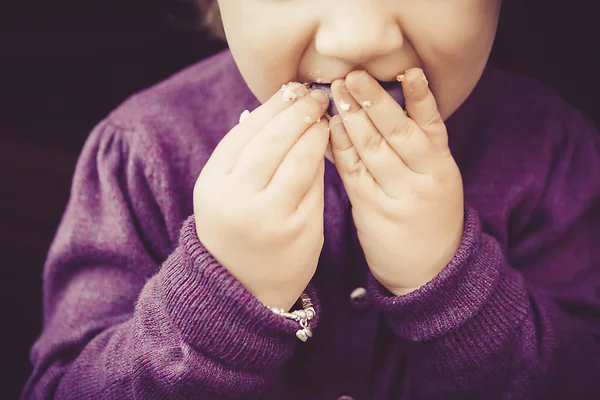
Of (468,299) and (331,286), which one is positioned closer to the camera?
(468,299)

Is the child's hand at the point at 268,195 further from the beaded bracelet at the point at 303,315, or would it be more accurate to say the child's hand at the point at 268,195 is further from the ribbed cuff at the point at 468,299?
the ribbed cuff at the point at 468,299

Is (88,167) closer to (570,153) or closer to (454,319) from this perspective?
(454,319)

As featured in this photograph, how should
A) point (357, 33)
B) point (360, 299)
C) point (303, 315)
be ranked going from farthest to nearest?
point (360, 299)
point (303, 315)
point (357, 33)

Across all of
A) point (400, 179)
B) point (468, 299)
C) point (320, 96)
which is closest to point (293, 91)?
point (320, 96)

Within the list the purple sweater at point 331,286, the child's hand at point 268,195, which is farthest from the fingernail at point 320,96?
the purple sweater at point 331,286

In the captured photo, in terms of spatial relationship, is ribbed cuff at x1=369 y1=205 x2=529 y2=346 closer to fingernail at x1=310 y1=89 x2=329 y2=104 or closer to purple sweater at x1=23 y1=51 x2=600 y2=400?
purple sweater at x1=23 y1=51 x2=600 y2=400

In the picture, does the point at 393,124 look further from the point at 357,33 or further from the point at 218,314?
the point at 218,314
